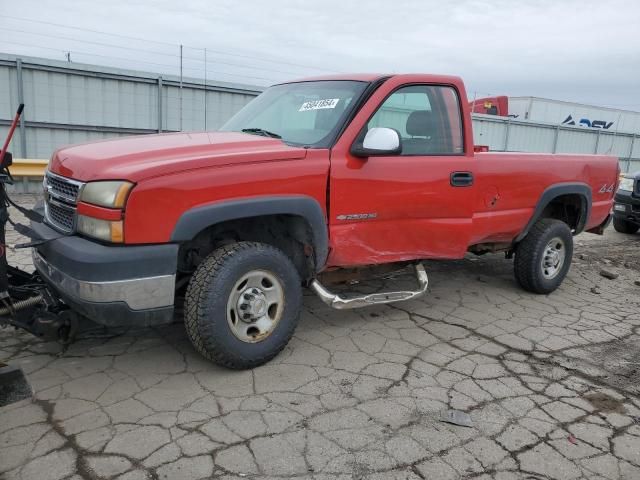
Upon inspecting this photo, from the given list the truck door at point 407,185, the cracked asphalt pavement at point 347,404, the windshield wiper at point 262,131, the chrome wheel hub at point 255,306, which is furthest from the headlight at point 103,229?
the windshield wiper at point 262,131

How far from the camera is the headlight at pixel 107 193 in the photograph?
2.94 metres

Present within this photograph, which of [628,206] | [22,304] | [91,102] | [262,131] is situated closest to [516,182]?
[262,131]

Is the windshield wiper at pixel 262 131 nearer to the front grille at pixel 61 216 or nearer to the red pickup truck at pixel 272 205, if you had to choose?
the red pickup truck at pixel 272 205

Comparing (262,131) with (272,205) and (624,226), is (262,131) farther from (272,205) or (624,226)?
(624,226)

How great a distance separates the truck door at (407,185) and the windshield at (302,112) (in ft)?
0.58

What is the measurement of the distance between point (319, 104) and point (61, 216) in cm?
202

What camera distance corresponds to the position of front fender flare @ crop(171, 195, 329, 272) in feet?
10.2

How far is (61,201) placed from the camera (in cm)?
340

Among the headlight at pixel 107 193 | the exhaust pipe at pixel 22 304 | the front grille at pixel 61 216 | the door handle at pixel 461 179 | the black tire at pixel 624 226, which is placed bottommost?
the black tire at pixel 624 226

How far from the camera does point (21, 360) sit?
3564mm

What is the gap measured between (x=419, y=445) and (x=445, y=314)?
221cm

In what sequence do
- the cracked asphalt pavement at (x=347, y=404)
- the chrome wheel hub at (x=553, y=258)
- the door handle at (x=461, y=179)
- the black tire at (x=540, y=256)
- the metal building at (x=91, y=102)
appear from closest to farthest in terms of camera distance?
the cracked asphalt pavement at (x=347, y=404)
the door handle at (x=461, y=179)
the black tire at (x=540, y=256)
the chrome wheel hub at (x=553, y=258)
the metal building at (x=91, y=102)

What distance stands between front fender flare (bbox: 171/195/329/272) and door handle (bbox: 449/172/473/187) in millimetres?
1287

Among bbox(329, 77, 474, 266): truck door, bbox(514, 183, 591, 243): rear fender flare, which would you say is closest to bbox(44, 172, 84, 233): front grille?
bbox(329, 77, 474, 266): truck door
